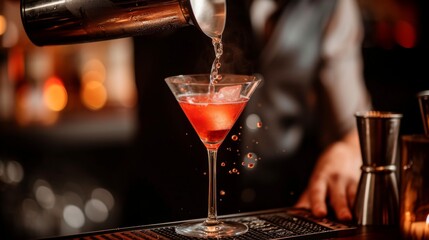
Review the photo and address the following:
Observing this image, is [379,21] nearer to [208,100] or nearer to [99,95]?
[99,95]

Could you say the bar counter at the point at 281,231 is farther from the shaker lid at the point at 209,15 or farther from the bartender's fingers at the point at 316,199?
the shaker lid at the point at 209,15

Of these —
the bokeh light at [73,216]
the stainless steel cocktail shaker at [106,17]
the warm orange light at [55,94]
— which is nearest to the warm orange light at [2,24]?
the warm orange light at [55,94]

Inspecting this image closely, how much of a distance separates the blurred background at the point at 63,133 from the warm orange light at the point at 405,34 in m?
0.22

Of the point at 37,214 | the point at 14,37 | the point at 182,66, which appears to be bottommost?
the point at 37,214

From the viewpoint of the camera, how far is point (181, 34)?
2.71 meters

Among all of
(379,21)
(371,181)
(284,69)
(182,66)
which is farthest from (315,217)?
(379,21)

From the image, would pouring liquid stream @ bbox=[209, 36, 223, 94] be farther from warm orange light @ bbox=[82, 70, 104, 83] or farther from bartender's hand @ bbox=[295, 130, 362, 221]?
warm orange light @ bbox=[82, 70, 104, 83]

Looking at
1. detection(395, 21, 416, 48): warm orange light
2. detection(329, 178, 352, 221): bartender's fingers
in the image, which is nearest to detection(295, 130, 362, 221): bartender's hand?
detection(329, 178, 352, 221): bartender's fingers

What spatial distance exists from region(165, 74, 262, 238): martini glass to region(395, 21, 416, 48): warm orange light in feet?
9.07

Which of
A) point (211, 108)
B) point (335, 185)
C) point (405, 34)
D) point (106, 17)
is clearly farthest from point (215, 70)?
point (405, 34)

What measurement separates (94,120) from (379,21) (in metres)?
1.91

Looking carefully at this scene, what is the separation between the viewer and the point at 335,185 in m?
2.05

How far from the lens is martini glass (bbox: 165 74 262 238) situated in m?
1.77

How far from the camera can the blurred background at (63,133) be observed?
3604 mm
